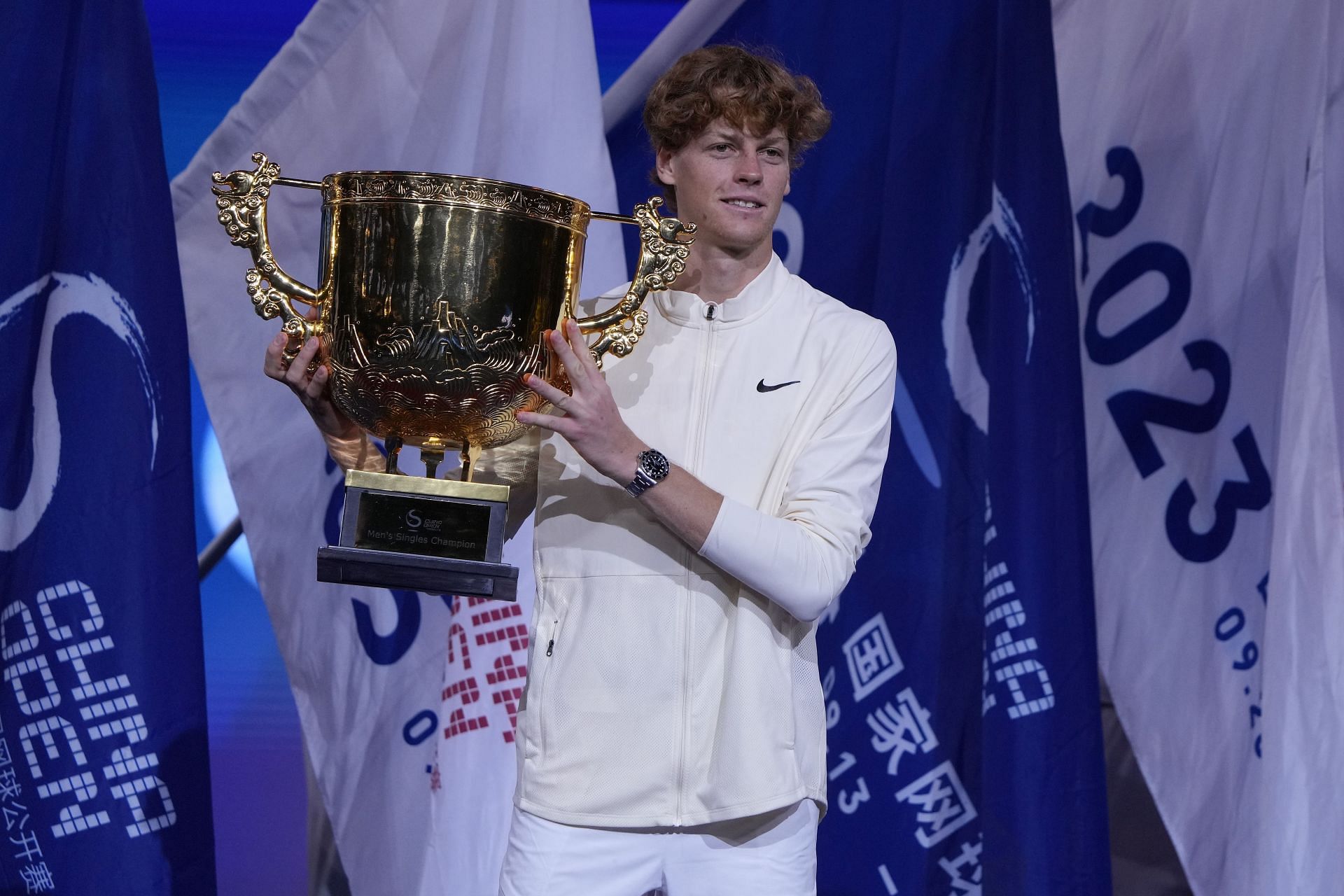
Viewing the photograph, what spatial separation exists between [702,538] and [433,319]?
0.40 meters

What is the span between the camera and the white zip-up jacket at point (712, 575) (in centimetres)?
162

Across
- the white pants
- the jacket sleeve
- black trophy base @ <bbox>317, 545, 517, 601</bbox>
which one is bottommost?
the white pants

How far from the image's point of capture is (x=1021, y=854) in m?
2.40

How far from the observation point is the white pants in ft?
5.33

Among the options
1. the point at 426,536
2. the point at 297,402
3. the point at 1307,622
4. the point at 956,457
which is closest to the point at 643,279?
the point at 426,536

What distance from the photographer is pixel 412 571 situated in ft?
5.24

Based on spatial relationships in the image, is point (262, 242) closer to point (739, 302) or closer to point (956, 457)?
point (739, 302)

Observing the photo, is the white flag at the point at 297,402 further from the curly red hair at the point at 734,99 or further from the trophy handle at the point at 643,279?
the trophy handle at the point at 643,279

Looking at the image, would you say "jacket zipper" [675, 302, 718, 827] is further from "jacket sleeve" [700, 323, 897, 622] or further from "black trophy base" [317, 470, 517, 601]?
"black trophy base" [317, 470, 517, 601]

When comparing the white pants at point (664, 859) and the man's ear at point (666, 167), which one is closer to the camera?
the white pants at point (664, 859)

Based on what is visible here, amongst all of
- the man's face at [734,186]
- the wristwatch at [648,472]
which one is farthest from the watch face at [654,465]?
the man's face at [734,186]

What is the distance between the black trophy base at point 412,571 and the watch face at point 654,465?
20 centimetres

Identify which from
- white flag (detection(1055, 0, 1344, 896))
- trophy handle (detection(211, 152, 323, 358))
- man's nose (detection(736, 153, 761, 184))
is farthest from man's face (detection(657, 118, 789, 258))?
white flag (detection(1055, 0, 1344, 896))

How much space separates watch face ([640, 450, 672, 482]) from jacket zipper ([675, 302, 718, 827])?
11 cm
